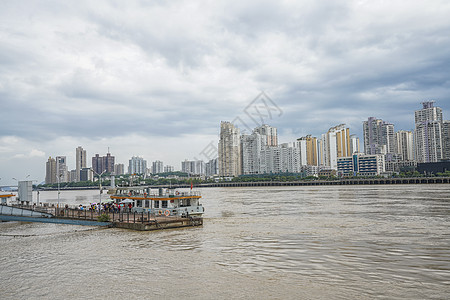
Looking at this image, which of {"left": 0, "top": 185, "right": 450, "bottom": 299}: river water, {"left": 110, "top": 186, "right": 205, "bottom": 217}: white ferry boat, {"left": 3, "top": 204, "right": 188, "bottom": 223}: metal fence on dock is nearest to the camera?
{"left": 0, "top": 185, "right": 450, "bottom": 299}: river water

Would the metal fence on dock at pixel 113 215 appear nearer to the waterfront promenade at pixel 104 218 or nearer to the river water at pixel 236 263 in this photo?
the waterfront promenade at pixel 104 218

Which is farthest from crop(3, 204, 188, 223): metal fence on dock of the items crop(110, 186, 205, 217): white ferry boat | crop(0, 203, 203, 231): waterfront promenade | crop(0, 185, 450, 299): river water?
crop(0, 185, 450, 299): river water

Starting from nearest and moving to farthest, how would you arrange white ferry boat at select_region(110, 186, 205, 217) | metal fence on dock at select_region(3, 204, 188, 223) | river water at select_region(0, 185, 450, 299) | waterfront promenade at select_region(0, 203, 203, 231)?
river water at select_region(0, 185, 450, 299), waterfront promenade at select_region(0, 203, 203, 231), metal fence on dock at select_region(3, 204, 188, 223), white ferry boat at select_region(110, 186, 205, 217)

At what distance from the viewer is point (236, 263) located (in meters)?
19.5

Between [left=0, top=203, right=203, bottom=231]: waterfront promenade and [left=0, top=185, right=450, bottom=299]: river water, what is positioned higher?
[left=0, top=203, right=203, bottom=231]: waterfront promenade

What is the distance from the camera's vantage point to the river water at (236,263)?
14.7 m

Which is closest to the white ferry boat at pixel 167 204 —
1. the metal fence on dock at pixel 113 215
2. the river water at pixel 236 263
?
the metal fence on dock at pixel 113 215

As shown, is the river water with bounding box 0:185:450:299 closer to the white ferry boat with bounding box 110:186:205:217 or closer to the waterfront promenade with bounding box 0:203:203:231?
the waterfront promenade with bounding box 0:203:203:231

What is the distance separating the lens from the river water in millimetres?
14742

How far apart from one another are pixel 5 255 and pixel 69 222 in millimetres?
14379

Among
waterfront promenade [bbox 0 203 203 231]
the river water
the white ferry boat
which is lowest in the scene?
the river water

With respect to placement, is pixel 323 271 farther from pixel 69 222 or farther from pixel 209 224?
pixel 69 222

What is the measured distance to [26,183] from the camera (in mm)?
52031

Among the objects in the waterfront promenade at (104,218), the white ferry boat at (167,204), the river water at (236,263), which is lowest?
the river water at (236,263)
